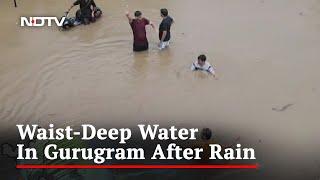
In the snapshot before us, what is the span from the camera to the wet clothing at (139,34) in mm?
11750

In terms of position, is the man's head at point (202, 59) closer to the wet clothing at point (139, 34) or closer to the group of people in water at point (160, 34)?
the group of people in water at point (160, 34)

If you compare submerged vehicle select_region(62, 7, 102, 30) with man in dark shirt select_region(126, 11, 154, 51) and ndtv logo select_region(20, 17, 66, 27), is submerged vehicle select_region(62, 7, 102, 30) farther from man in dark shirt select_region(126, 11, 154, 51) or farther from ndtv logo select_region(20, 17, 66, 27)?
man in dark shirt select_region(126, 11, 154, 51)

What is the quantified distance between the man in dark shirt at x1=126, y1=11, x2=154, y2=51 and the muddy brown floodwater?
21cm

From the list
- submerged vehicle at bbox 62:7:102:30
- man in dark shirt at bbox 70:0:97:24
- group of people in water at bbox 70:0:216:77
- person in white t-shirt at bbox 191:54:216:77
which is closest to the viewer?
person in white t-shirt at bbox 191:54:216:77

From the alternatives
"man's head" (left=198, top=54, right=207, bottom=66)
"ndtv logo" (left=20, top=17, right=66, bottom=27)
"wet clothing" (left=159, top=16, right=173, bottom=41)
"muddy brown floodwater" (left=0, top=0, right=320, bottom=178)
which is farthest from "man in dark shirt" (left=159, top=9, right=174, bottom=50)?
"ndtv logo" (left=20, top=17, right=66, bottom=27)

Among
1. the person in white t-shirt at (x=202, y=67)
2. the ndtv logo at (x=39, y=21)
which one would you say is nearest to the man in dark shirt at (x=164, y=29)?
the person in white t-shirt at (x=202, y=67)

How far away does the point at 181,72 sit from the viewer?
1145cm

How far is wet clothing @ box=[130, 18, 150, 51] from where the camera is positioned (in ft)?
38.5

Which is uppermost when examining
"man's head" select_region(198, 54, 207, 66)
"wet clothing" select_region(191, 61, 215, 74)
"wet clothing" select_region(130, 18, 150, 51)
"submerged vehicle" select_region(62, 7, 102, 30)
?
"submerged vehicle" select_region(62, 7, 102, 30)

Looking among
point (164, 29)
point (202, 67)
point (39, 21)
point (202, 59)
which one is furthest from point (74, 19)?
point (202, 59)

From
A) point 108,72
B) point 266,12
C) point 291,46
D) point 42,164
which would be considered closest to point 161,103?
point 108,72

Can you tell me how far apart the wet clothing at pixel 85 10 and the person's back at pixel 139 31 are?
5.71 ft

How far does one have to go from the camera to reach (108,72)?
448 inches

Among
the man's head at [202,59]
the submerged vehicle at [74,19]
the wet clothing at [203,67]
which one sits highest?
the submerged vehicle at [74,19]
